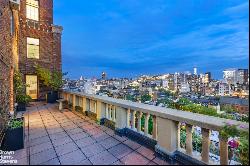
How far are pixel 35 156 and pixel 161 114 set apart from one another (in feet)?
8.57

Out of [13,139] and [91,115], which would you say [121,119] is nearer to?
[13,139]

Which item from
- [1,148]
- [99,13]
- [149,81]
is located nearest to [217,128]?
[1,148]

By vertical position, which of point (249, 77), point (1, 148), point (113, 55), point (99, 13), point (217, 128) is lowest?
point (1, 148)

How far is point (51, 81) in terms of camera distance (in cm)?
1425

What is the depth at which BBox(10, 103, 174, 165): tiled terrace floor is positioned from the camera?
3.56 metres

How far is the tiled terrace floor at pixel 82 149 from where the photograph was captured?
3.56m

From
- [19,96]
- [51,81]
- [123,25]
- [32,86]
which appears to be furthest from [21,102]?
[123,25]

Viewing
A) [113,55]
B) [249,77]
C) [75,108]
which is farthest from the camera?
[113,55]

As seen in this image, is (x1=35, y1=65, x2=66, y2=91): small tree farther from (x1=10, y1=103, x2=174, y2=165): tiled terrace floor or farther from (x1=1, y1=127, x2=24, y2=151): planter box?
(x1=1, y1=127, x2=24, y2=151): planter box

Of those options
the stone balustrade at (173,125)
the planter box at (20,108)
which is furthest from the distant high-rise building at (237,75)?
the planter box at (20,108)

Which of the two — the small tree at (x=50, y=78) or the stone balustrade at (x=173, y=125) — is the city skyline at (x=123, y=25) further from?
the stone balustrade at (x=173, y=125)

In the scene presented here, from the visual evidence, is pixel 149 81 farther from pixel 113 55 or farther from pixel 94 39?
pixel 113 55

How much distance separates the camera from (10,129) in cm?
429

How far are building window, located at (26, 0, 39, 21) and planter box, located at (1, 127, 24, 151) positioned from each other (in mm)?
13299
